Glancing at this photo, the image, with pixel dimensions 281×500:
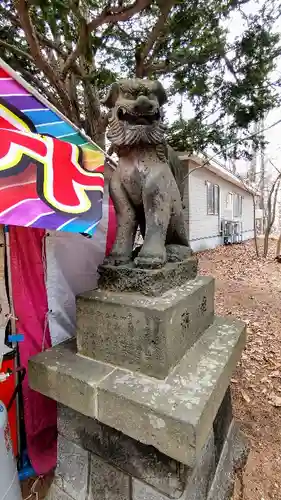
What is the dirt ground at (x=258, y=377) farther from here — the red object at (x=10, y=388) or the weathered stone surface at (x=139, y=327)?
the weathered stone surface at (x=139, y=327)

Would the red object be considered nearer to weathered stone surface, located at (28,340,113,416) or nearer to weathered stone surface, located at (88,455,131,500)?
weathered stone surface, located at (28,340,113,416)

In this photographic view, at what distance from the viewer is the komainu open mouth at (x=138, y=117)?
1.54m

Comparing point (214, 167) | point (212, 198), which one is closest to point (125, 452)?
point (214, 167)

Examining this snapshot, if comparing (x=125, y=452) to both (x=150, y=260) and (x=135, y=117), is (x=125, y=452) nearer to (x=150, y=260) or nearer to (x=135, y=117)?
(x=150, y=260)

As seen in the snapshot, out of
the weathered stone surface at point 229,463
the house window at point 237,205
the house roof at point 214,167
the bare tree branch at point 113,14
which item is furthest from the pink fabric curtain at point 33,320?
the house window at point 237,205

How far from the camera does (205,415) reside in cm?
120

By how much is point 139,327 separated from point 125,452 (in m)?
0.72

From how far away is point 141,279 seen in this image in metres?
1.53

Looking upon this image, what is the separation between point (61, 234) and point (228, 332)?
4.78 feet

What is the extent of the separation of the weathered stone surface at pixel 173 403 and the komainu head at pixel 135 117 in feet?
4.22

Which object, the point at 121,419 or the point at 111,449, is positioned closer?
the point at 121,419

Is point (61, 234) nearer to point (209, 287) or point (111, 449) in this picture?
point (209, 287)

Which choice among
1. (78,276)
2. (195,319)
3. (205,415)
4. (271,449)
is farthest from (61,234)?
(271,449)

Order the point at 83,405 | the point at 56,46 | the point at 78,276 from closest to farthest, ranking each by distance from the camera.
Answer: the point at 83,405 → the point at 78,276 → the point at 56,46
